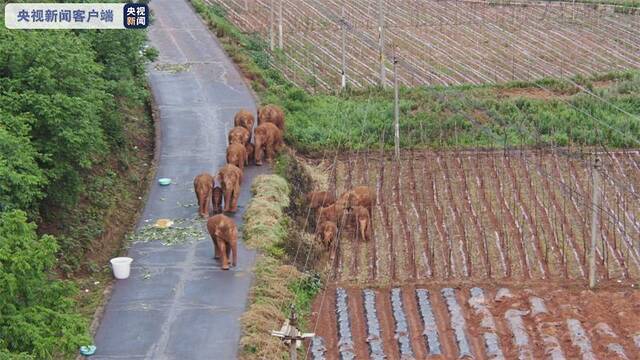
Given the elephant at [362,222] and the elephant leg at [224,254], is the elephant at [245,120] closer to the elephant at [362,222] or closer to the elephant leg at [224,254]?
the elephant at [362,222]

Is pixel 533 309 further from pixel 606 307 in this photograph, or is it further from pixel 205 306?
pixel 205 306

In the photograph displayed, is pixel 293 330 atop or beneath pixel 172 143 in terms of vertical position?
atop

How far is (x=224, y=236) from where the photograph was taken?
22.8m

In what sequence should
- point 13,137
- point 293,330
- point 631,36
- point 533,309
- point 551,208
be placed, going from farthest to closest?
point 631,36
point 551,208
point 533,309
point 13,137
point 293,330

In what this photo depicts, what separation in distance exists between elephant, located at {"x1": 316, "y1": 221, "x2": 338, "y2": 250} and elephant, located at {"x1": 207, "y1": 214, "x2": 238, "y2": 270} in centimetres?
279

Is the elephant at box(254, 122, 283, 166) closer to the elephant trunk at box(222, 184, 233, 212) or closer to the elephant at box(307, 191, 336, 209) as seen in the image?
the elephant at box(307, 191, 336, 209)

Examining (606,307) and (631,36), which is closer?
(606,307)

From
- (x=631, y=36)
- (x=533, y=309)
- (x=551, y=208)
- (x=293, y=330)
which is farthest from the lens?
(x=631, y=36)

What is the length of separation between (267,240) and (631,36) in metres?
31.8

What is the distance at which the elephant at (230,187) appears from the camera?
26.2 metres

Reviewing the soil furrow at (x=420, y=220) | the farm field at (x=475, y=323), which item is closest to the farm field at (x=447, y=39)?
the soil furrow at (x=420, y=220)

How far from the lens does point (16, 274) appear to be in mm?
16406

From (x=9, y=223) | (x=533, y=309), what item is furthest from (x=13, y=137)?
(x=533, y=309)

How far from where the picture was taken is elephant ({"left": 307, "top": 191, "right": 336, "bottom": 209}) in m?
27.1
